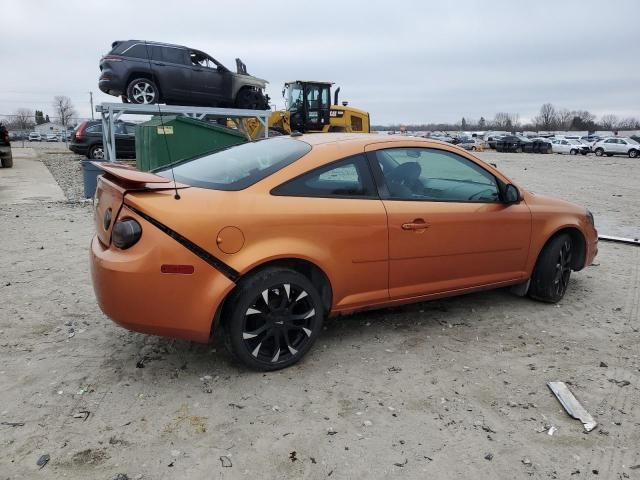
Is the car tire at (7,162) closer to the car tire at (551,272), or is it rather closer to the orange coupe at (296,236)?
the orange coupe at (296,236)

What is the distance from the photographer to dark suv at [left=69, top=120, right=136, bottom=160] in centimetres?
1795

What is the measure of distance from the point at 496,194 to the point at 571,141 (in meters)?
47.9

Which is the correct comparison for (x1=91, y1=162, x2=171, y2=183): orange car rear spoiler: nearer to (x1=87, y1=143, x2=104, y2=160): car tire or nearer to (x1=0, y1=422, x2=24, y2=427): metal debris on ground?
(x1=0, y1=422, x2=24, y2=427): metal debris on ground

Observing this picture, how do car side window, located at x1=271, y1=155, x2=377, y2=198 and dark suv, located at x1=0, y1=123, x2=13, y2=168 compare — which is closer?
car side window, located at x1=271, y1=155, x2=377, y2=198

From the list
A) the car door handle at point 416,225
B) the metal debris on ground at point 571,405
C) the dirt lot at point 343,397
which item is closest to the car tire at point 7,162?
the dirt lot at point 343,397

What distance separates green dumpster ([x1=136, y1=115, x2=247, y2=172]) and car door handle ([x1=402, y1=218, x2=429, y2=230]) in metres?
6.58

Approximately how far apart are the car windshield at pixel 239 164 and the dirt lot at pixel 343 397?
46.4 inches

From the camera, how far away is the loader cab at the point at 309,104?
19.2 metres

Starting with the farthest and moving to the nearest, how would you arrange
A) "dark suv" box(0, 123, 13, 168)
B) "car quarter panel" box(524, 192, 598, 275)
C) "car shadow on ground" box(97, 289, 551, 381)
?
1. "dark suv" box(0, 123, 13, 168)
2. "car quarter panel" box(524, 192, 598, 275)
3. "car shadow on ground" box(97, 289, 551, 381)

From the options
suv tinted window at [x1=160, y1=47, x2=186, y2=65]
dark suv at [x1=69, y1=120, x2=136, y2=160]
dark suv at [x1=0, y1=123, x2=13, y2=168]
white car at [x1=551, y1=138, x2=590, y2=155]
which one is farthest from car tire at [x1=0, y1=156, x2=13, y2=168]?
white car at [x1=551, y1=138, x2=590, y2=155]

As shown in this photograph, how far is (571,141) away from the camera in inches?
1834

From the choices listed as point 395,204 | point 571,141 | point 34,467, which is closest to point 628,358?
point 395,204

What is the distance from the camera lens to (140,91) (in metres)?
13.2

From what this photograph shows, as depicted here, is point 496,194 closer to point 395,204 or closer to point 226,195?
point 395,204
